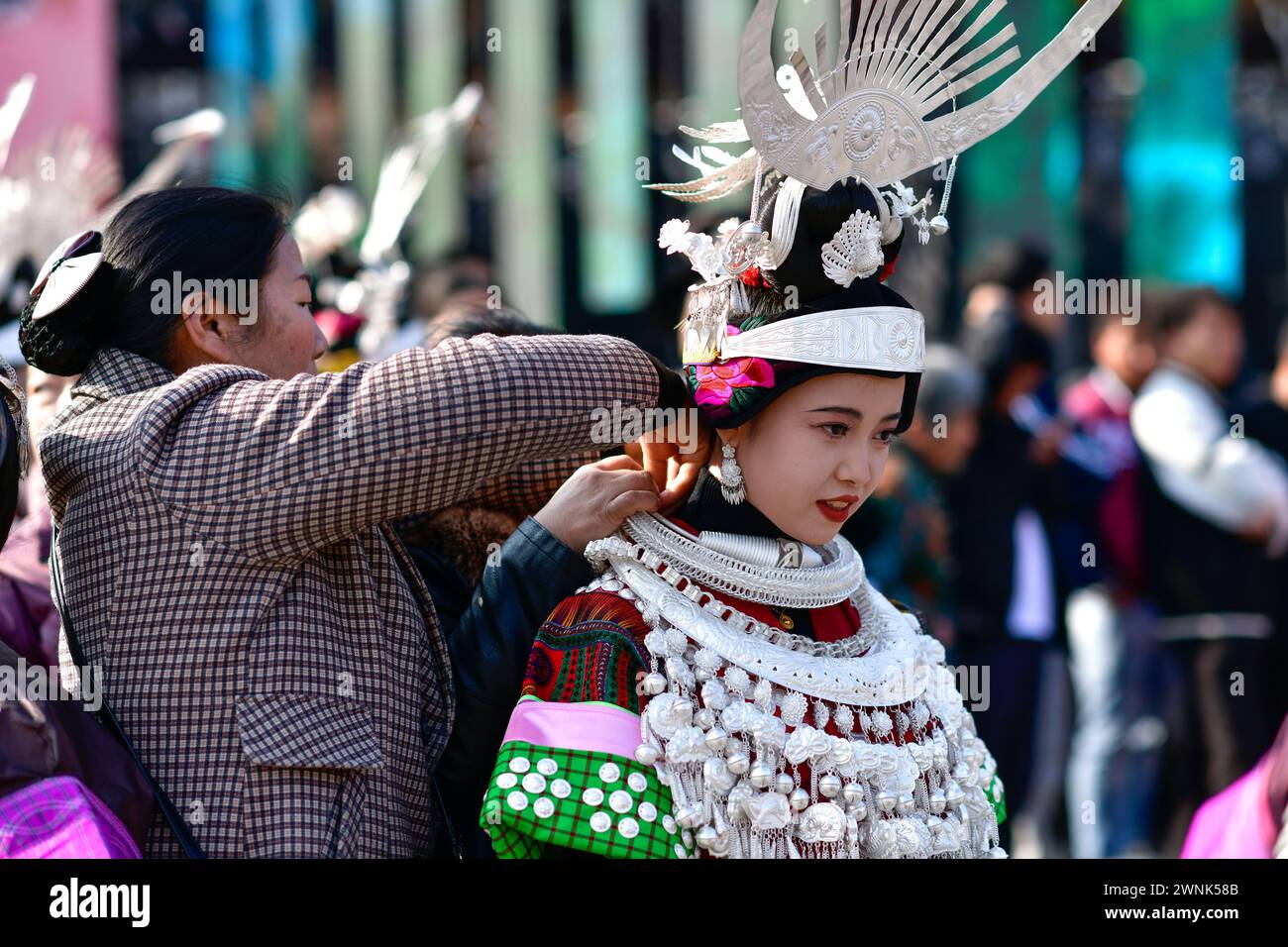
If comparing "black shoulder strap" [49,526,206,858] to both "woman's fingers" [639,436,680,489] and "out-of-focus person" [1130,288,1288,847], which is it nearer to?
"woman's fingers" [639,436,680,489]

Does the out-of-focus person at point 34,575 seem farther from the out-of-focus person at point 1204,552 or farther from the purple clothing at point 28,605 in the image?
the out-of-focus person at point 1204,552

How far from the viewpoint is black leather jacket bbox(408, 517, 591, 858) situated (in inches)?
111

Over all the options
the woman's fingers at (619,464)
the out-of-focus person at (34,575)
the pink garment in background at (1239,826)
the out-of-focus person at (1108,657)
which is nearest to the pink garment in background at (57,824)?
the out-of-focus person at (34,575)

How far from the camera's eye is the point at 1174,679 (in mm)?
6465

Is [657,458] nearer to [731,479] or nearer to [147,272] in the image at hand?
[731,479]

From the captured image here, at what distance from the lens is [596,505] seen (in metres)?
2.82

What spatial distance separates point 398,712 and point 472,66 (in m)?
11.7

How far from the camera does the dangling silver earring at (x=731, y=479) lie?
9.21ft

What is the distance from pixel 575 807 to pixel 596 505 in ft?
1.60

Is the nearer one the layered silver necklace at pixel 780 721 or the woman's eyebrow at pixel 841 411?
the layered silver necklace at pixel 780 721

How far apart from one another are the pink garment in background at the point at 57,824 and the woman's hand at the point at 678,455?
92cm

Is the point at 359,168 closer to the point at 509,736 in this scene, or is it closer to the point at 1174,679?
the point at 1174,679

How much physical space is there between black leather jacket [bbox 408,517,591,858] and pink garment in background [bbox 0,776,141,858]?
0.50 meters

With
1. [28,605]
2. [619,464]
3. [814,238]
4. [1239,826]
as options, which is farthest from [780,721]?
[28,605]
